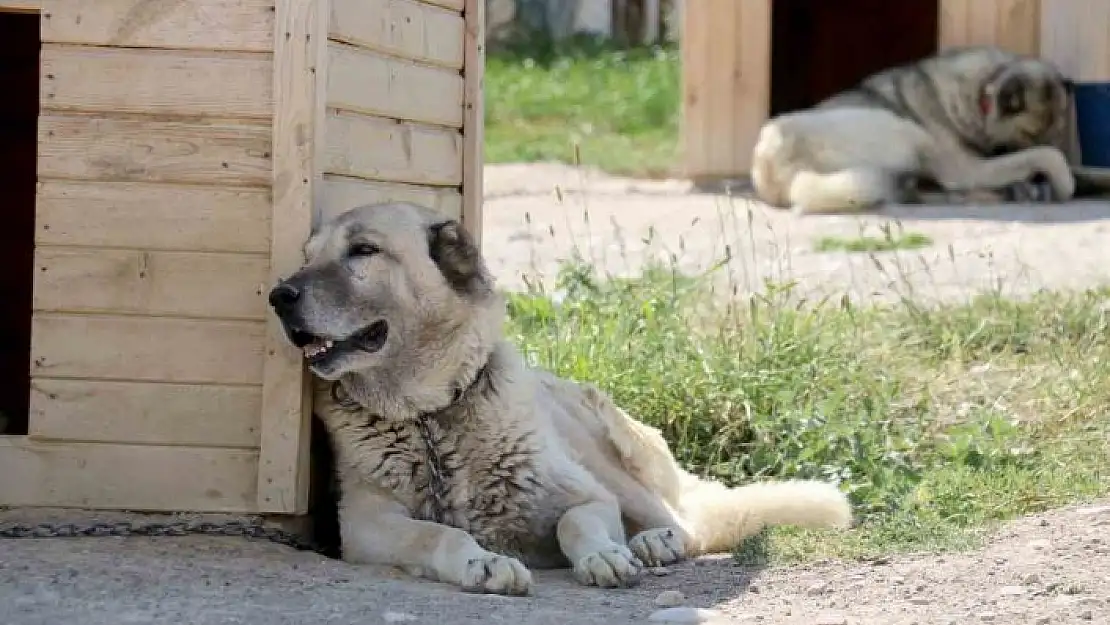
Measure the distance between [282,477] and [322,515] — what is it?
33 centimetres

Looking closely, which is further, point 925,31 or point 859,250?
point 925,31

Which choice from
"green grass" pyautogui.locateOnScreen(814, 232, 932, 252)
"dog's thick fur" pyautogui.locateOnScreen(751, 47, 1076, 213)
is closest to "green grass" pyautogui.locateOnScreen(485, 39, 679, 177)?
"dog's thick fur" pyautogui.locateOnScreen(751, 47, 1076, 213)

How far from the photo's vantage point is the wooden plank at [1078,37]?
973 cm

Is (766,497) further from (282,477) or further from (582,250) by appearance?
(582,250)

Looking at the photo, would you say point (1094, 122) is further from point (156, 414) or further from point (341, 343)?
point (156, 414)

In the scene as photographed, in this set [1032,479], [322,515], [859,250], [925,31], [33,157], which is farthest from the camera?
[925,31]

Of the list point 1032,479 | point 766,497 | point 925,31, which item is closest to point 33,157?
point 766,497

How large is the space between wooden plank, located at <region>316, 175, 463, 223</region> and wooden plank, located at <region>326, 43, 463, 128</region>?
0.20m

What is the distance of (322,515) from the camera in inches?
184

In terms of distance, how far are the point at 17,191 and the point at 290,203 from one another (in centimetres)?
238

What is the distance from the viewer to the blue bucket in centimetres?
975

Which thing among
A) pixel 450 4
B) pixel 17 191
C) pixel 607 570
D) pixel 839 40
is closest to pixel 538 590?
pixel 607 570

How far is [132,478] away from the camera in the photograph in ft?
14.5

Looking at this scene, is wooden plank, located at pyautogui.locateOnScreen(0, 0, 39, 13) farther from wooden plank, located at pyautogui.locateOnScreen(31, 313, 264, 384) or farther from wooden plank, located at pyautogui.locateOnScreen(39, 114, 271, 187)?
wooden plank, located at pyautogui.locateOnScreen(31, 313, 264, 384)
